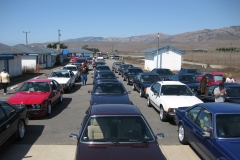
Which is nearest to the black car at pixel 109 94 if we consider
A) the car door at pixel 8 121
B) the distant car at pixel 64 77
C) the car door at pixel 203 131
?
the car door at pixel 8 121

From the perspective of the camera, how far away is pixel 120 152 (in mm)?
4785

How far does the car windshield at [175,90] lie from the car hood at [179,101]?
1.29ft

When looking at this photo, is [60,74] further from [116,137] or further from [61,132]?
[116,137]

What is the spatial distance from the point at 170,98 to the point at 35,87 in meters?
5.97

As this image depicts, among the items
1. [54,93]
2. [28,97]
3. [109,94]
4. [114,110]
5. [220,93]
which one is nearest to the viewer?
[114,110]

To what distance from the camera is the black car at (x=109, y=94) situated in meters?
10.2

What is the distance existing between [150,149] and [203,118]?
234 centimetres

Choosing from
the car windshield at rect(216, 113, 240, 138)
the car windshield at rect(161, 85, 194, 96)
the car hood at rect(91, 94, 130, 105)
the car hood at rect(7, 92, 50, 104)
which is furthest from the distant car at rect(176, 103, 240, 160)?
the car hood at rect(7, 92, 50, 104)

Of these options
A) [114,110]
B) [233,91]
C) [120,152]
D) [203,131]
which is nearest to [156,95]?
[233,91]

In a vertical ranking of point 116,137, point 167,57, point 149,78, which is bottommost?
point 116,137

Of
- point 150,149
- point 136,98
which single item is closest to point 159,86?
point 136,98

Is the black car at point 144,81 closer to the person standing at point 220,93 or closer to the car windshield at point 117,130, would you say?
the person standing at point 220,93

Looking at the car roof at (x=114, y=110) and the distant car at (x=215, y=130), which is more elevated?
the car roof at (x=114, y=110)

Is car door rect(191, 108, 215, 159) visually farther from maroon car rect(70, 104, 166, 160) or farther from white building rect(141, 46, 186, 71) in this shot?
white building rect(141, 46, 186, 71)
